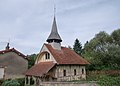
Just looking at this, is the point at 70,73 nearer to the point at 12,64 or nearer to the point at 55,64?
the point at 55,64

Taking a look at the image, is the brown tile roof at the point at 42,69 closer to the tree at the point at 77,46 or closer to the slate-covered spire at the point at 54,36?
the slate-covered spire at the point at 54,36

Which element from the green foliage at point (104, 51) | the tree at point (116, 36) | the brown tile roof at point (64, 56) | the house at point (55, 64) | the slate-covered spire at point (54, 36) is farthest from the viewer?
the tree at point (116, 36)

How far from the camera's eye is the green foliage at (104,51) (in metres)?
39.3

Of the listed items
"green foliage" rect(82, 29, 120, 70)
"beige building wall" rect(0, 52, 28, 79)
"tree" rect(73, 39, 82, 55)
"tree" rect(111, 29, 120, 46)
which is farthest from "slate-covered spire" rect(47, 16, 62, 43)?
"tree" rect(73, 39, 82, 55)

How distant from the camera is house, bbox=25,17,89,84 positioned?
27812 mm

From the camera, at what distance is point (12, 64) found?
2925 cm

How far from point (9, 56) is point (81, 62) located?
41.4ft

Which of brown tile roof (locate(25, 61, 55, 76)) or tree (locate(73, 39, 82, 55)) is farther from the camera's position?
tree (locate(73, 39, 82, 55))

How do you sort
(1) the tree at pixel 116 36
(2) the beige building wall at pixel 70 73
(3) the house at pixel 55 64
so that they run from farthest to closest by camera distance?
(1) the tree at pixel 116 36 < (2) the beige building wall at pixel 70 73 < (3) the house at pixel 55 64

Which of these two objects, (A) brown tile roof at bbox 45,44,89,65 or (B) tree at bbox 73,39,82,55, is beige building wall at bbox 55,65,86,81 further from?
(B) tree at bbox 73,39,82,55

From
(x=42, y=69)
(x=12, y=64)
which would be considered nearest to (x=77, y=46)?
(x=42, y=69)

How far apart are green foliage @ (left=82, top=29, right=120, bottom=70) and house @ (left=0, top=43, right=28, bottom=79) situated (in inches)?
627

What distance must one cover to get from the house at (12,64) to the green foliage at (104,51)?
627 inches

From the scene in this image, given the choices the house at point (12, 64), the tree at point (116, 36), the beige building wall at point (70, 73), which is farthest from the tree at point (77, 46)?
the house at point (12, 64)
